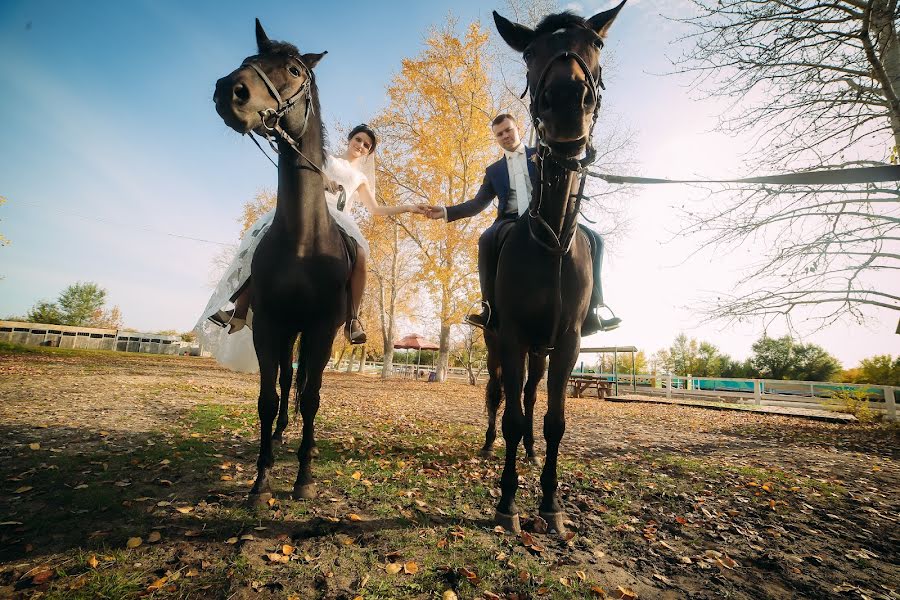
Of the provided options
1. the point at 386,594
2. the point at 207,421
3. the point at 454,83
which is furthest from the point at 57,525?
the point at 454,83

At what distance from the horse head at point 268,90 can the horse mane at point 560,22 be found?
1887mm

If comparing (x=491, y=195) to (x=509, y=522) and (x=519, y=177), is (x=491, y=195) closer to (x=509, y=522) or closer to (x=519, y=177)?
(x=519, y=177)

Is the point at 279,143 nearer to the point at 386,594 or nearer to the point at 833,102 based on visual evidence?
the point at 386,594

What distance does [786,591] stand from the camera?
7.34ft

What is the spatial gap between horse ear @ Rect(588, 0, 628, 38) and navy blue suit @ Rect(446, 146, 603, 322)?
3.24 feet

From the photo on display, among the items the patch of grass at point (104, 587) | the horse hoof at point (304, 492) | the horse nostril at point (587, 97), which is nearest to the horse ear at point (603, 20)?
the horse nostril at point (587, 97)

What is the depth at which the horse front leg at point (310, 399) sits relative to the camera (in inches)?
123

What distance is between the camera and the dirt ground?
2062 millimetres

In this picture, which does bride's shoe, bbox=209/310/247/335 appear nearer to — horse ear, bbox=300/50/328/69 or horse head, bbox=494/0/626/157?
horse ear, bbox=300/50/328/69

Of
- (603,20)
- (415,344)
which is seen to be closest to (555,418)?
(603,20)

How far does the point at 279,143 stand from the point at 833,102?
12.4m

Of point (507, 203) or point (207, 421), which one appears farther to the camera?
point (207, 421)

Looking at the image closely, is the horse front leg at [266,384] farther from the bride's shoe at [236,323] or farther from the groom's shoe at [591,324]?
the groom's shoe at [591,324]

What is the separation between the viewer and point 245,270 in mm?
3859
